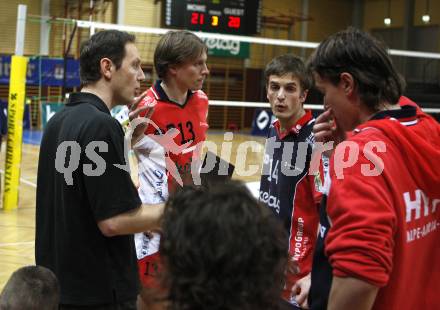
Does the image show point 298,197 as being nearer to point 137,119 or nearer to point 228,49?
point 137,119

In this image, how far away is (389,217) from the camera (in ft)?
5.22

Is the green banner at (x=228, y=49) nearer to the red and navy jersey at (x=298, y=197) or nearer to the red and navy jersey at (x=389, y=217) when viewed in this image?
the red and navy jersey at (x=298, y=197)

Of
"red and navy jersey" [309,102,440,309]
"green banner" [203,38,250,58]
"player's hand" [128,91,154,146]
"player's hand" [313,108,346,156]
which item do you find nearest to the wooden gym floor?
"player's hand" [128,91,154,146]

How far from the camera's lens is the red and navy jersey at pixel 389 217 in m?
1.57

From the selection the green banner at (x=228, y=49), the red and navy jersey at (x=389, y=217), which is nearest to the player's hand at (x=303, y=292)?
the red and navy jersey at (x=389, y=217)

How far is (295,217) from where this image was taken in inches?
A: 124

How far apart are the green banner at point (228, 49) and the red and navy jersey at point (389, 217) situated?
20826mm

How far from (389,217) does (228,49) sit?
848 inches

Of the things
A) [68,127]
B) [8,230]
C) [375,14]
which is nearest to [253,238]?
[68,127]

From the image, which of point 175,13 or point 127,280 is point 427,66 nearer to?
point 175,13

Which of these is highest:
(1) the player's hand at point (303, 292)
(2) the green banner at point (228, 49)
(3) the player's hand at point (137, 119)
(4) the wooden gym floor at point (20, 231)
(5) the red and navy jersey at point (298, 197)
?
(2) the green banner at point (228, 49)

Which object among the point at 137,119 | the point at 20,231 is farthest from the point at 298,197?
the point at 20,231

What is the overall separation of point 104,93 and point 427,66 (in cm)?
2354

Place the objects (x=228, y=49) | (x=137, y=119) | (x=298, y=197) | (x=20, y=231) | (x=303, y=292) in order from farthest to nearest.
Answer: (x=228, y=49), (x=20, y=231), (x=137, y=119), (x=298, y=197), (x=303, y=292)
